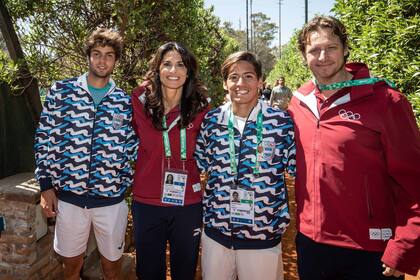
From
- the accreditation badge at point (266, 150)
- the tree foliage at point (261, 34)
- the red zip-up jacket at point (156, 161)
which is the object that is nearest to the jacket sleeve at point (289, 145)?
the accreditation badge at point (266, 150)

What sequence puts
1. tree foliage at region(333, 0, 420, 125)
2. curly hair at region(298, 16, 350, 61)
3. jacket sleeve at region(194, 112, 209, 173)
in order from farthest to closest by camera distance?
tree foliage at region(333, 0, 420, 125), jacket sleeve at region(194, 112, 209, 173), curly hair at region(298, 16, 350, 61)

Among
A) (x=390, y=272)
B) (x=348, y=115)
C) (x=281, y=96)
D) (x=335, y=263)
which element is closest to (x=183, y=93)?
(x=348, y=115)

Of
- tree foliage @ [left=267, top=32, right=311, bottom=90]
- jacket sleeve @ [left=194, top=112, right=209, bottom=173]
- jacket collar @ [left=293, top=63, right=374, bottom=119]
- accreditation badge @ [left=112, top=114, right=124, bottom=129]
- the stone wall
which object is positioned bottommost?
the stone wall

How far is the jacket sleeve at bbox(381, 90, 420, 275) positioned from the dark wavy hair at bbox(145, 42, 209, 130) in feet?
4.65

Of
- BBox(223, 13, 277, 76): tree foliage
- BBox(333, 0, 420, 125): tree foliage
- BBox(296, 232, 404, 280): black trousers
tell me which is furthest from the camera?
BBox(223, 13, 277, 76): tree foliage

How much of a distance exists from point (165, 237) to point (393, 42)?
10.2 ft

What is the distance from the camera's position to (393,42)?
11.7 feet

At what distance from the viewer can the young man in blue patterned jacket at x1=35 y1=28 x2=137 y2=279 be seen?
265 centimetres

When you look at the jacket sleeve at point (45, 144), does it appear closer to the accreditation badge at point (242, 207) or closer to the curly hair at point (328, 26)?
the accreditation badge at point (242, 207)

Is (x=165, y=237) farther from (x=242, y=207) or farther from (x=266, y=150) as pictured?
(x=266, y=150)

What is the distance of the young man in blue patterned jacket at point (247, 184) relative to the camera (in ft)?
7.41

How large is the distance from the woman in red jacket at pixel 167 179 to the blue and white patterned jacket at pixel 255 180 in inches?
8.9

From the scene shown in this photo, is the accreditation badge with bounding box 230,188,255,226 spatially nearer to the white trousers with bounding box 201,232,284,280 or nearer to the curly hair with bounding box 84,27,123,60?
the white trousers with bounding box 201,232,284,280

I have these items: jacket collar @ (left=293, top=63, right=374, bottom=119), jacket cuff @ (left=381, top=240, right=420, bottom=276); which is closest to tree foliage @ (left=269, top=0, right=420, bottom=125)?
jacket collar @ (left=293, top=63, right=374, bottom=119)
